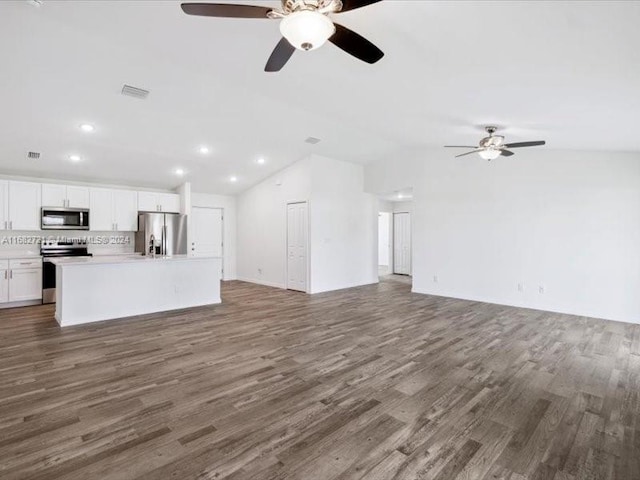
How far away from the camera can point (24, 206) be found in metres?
6.12

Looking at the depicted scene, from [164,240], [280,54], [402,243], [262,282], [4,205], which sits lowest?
[262,282]

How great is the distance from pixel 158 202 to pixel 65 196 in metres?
1.72

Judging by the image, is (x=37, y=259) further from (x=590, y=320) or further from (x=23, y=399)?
(x=590, y=320)

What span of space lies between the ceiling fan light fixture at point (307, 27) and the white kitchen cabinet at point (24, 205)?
6.71 meters

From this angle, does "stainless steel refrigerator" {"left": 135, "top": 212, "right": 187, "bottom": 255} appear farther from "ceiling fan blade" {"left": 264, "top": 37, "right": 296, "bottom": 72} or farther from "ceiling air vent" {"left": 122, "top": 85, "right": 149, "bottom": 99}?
"ceiling fan blade" {"left": 264, "top": 37, "right": 296, "bottom": 72}

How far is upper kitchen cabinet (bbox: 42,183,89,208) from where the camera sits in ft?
20.8

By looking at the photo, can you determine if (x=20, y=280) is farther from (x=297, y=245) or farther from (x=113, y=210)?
(x=297, y=245)

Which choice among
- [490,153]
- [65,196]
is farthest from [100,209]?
[490,153]

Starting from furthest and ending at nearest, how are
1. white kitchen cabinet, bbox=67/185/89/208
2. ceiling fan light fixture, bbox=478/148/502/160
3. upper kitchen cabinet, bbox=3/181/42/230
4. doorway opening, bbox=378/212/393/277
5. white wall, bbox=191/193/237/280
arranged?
doorway opening, bbox=378/212/393/277, white wall, bbox=191/193/237/280, white kitchen cabinet, bbox=67/185/89/208, upper kitchen cabinet, bbox=3/181/42/230, ceiling fan light fixture, bbox=478/148/502/160

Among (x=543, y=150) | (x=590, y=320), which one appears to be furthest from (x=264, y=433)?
(x=543, y=150)

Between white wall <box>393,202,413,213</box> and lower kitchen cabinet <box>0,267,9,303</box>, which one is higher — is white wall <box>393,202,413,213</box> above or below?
above

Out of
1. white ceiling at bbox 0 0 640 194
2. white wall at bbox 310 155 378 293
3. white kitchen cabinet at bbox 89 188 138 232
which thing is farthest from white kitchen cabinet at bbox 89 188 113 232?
white wall at bbox 310 155 378 293

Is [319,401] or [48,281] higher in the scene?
[48,281]

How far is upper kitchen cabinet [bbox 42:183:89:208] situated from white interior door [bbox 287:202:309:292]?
428cm
